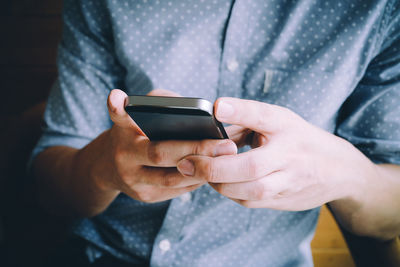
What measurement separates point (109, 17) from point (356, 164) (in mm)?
661

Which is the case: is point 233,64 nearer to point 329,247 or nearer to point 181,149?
point 181,149

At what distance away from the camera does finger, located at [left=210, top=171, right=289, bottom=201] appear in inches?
16.8

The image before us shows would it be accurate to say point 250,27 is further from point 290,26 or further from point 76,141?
point 76,141

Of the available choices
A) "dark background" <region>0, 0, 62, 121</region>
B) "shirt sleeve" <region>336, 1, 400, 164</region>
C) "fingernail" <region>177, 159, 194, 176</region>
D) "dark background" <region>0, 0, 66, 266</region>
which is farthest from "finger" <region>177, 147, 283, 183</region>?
"dark background" <region>0, 0, 62, 121</region>

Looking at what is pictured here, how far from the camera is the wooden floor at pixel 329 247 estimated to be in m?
0.92

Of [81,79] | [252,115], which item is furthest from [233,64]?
[81,79]

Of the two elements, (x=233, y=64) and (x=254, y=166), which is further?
(x=233, y=64)

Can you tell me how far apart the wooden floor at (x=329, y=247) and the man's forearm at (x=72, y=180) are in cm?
74

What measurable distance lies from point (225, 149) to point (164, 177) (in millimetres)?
140

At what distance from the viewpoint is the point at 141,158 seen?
45cm

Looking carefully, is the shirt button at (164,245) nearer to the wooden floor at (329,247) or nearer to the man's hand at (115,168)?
the man's hand at (115,168)

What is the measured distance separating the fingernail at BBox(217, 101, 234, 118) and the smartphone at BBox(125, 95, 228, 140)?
0.4 inches

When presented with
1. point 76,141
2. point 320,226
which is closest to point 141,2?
point 76,141

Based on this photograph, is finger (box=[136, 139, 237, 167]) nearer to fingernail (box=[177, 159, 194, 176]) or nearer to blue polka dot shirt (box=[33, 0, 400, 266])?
fingernail (box=[177, 159, 194, 176])
